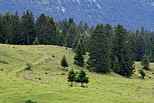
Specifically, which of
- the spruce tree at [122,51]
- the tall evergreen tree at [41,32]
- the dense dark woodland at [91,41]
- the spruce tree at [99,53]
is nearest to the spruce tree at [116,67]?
the dense dark woodland at [91,41]

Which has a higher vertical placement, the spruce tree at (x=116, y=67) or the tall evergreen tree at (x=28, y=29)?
the tall evergreen tree at (x=28, y=29)

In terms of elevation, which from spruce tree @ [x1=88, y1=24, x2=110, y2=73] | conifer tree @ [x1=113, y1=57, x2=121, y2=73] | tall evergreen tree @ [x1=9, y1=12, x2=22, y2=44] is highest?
tall evergreen tree @ [x1=9, y1=12, x2=22, y2=44]

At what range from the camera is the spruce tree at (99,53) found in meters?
111

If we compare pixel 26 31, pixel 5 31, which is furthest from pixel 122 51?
pixel 5 31

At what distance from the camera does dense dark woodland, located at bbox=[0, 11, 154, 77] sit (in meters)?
114

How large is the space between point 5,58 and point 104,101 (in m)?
52.3

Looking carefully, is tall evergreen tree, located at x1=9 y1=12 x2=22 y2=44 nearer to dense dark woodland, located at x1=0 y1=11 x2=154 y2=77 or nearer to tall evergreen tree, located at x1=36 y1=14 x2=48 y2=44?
dense dark woodland, located at x1=0 y1=11 x2=154 y2=77

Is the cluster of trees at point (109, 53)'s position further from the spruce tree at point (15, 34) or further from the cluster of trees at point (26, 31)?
the spruce tree at point (15, 34)

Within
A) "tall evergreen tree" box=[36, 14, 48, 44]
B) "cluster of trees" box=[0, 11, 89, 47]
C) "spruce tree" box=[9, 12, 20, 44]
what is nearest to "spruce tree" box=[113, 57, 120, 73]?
Answer: "cluster of trees" box=[0, 11, 89, 47]

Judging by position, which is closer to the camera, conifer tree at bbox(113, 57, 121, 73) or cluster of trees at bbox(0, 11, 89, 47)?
conifer tree at bbox(113, 57, 121, 73)

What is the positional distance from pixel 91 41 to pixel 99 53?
713 cm

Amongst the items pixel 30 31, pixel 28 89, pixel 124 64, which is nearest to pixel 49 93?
pixel 28 89

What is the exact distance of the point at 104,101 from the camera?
2036 inches

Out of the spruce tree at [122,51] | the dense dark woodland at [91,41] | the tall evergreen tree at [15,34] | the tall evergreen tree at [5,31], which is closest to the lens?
the dense dark woodland at [91,41]
